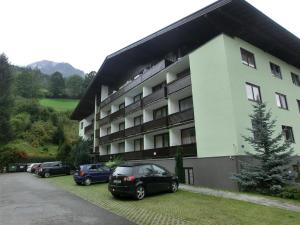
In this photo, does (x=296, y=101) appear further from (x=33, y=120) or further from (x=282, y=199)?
(x=33, y=120)

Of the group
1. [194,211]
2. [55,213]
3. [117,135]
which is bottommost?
[194,211]

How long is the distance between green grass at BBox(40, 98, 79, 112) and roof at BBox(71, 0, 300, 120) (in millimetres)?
54214

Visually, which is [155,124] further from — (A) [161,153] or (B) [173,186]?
(B) [173,186]

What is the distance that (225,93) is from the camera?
16953 mm

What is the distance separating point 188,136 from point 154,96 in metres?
5.79

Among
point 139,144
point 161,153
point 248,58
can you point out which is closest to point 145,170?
point 161,153

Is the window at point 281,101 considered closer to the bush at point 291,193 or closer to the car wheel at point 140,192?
the bush at point 291,193

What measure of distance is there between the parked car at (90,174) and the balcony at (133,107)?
8.81 metres

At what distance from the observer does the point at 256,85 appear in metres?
19.2

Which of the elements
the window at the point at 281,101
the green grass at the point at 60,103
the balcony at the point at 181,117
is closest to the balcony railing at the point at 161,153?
the balcony at the point at 181,117

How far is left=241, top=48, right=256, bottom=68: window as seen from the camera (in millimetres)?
19286

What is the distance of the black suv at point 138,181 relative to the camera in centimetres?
1226

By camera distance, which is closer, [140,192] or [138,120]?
[140,192]

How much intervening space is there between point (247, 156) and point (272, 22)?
10.3 meters
